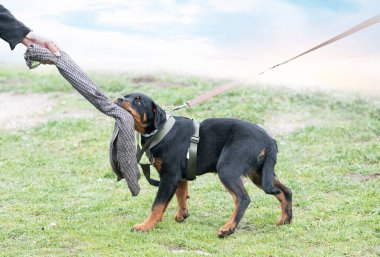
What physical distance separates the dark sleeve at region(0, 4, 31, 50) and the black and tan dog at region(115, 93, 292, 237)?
1.07 metres

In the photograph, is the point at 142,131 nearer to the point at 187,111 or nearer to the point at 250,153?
the point at 250,153

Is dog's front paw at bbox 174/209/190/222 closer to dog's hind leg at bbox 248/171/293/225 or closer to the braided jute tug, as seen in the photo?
the braided jute tug

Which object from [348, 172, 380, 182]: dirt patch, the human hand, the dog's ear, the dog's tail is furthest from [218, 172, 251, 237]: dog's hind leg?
[348, 172, 380, 182]: dirt patch

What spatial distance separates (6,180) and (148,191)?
2080mm

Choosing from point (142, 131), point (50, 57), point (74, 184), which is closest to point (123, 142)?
point (142, 131)

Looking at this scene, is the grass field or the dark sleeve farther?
the grass field

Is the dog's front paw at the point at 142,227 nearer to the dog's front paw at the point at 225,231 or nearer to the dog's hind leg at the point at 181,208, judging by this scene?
the dog's hind leg at the point at 181,208

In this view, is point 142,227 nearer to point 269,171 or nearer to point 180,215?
point 180,215

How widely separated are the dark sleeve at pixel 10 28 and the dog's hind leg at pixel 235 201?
2102mm

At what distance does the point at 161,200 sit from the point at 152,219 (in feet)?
0.62

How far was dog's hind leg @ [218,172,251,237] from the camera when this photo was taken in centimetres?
561

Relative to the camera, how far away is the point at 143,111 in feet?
19.6

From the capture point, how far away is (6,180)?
8.51 metres

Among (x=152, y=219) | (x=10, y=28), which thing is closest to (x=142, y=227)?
(x=152, y=219)
